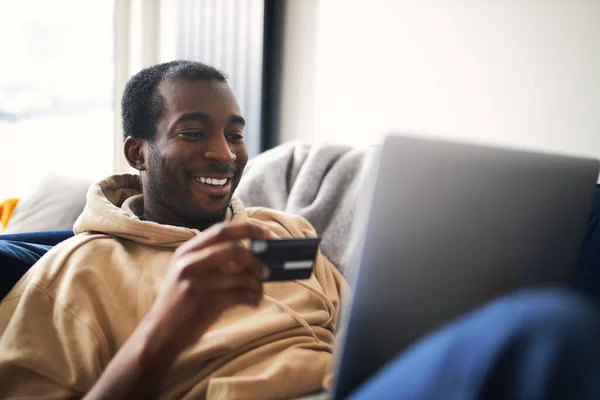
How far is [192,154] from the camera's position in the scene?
1156 mm

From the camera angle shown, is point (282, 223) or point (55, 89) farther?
point (55, 89)

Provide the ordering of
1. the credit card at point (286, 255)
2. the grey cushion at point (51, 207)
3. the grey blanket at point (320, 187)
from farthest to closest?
the grey cushion at point (51, 207), the grey blanket at point (320, 187), the credit card at point (286, 255)

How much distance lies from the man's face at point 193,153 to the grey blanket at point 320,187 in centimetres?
40

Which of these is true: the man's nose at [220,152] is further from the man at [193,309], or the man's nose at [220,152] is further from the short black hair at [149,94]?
the short black hair at [149,94]

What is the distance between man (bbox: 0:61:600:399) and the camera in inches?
19.5

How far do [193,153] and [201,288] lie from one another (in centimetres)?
54

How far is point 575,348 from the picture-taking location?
1.54ft

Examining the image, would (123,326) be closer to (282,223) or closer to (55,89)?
(282,223)

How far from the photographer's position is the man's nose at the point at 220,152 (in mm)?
1163

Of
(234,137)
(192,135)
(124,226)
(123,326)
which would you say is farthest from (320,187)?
(123,326)

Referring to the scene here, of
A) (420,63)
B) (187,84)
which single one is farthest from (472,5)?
(187,84)

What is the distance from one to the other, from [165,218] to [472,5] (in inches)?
51.1

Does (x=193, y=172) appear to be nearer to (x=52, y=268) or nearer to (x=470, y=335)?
(x=52, y=268)

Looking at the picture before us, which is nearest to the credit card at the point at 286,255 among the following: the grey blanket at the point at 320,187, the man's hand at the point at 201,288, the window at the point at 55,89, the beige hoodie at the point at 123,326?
the man's hand at the point at 201,288
